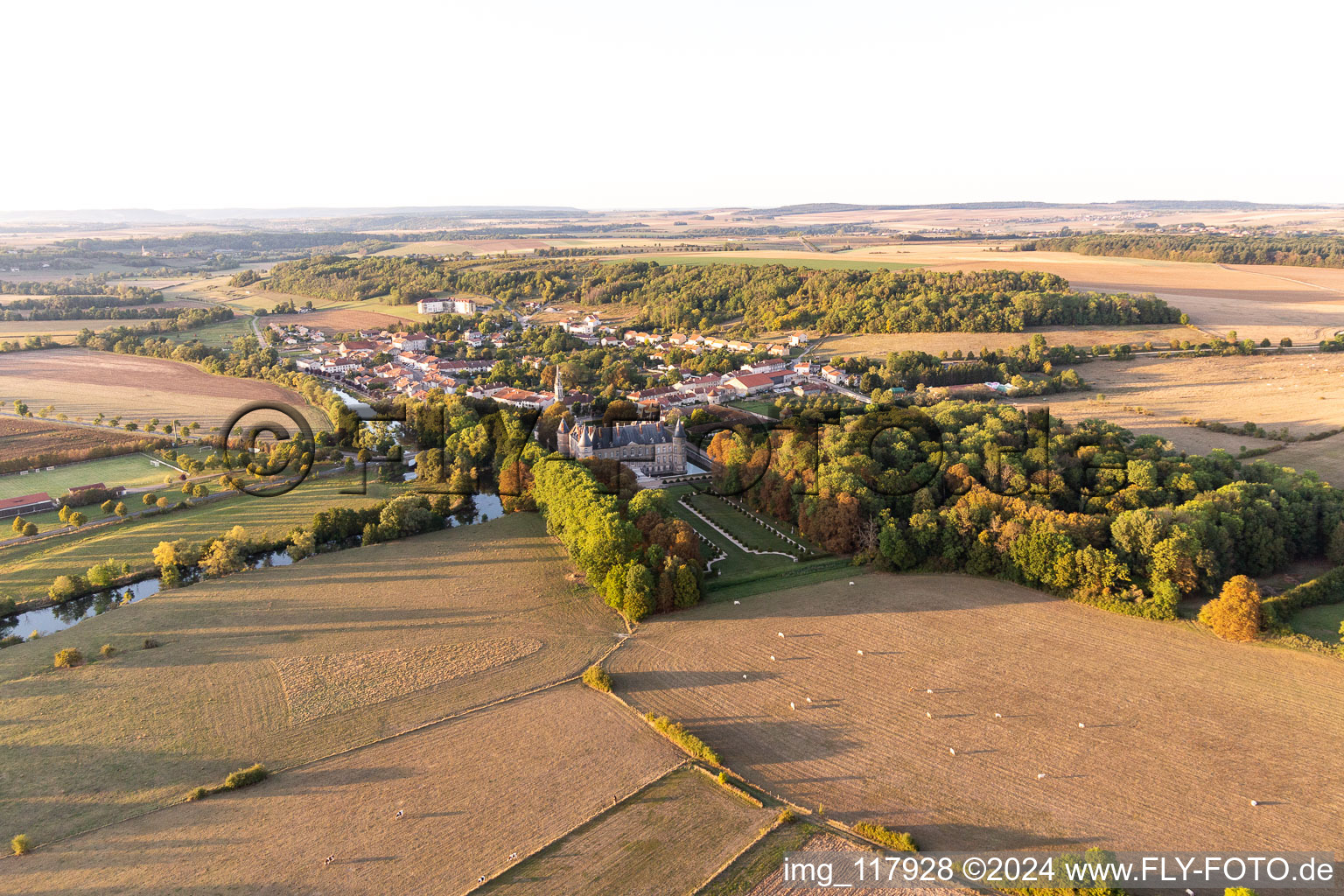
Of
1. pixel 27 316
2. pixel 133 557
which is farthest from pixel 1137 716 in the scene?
pixel 27 316

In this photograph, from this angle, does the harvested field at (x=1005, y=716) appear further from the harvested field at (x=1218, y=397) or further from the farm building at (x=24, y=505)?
the farm building at (x=24, y=505)

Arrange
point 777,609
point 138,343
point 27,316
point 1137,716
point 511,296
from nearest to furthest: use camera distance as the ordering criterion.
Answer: point 1137,716 → point 777,609 → point 138,343 → point 27,316 → point 511,296

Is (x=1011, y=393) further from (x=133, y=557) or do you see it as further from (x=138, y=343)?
(x=138, y=343)

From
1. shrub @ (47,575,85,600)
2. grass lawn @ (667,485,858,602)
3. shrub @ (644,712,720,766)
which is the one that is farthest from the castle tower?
shrub @ (644,712,720,766)

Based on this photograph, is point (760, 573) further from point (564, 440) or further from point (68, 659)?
point (68, 659)

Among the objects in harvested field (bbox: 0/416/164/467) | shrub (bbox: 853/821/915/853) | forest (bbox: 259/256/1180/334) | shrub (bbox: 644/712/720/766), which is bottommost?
shrub (bbox: 853/821/915/853)

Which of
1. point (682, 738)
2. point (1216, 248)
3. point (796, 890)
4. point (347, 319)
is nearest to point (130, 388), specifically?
point (347, 319)

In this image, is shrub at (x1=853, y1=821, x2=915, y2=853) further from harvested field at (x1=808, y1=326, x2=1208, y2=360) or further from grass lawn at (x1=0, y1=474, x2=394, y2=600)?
harvested field at (x1=808, y1=326, x2=1208, y2=360)
